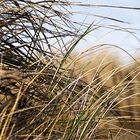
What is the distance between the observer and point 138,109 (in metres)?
5.41

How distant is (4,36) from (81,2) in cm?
29

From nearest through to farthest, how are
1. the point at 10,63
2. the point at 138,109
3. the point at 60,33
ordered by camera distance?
1. the point at 10,63
2. the point at 60,33
3. the point at 138,109

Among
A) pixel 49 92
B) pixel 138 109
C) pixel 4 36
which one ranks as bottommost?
pixel 138 109

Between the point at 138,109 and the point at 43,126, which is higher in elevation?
the point at 43,126

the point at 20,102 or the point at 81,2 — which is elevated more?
the point at 81,2

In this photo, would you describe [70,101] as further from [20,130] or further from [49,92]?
[20,130]

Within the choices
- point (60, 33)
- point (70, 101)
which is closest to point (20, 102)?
point (70, 101)

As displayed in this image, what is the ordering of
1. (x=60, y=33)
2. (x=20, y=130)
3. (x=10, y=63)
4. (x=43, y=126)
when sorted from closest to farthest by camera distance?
1. (x=20, y=130)
2. (x=43, y=126)
3. (x=10, y=63)
4. (x=60, y=33)

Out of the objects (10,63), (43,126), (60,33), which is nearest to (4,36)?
(10,63)

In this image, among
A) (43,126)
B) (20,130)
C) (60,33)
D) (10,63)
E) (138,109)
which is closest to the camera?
(20,130)

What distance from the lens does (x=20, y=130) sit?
64.8 inches

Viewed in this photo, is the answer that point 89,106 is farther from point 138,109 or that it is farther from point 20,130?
point 138,109

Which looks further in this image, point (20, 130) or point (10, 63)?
point (10, 63)

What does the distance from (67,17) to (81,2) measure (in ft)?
0.39
